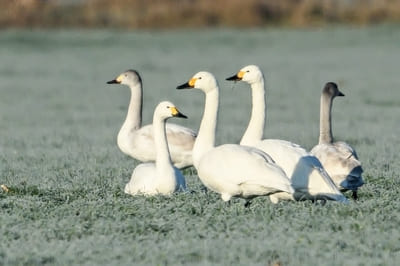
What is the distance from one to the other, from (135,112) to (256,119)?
285 cm

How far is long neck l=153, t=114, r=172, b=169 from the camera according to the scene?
341 inches

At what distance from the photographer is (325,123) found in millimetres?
9633

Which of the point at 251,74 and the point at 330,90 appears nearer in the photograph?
the point at 251,74

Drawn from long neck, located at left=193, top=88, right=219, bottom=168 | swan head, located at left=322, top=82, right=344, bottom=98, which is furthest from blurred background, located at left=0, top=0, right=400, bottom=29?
long neck, located at left=193, top=88, right=219, bottom=168

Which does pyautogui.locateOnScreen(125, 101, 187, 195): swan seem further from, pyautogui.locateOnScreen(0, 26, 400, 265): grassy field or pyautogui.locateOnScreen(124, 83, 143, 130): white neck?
pyautogui.locateOnScreen(124, 83, 143, 130): white neck

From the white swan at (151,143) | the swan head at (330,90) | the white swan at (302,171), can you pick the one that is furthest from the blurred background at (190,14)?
the white swan at (302,171)

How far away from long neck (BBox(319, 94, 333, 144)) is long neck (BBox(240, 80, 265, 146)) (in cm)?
64

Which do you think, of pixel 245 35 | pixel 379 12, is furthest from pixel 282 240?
pixel 379 12

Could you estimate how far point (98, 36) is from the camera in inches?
1492

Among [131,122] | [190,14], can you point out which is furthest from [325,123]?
[190,14]

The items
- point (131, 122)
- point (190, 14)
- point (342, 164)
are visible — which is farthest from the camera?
point (190, 14)

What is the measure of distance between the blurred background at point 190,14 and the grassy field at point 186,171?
28.9 feet

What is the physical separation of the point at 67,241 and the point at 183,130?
13.6 feet

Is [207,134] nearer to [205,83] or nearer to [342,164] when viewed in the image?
[205,83]
